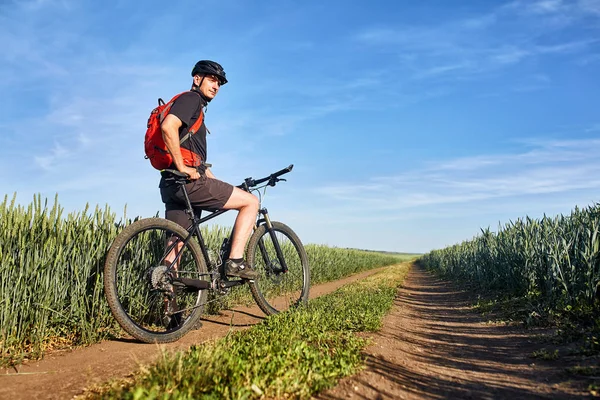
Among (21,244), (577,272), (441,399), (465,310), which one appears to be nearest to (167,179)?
(21,244)

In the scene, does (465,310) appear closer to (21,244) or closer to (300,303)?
(300,303)

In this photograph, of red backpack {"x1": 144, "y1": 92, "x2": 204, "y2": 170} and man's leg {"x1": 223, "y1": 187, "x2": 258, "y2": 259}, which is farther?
man's leg {"x1": 223, "y1": 187, "x2": 258, "y2": 259}

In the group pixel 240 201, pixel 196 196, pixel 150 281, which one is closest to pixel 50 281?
pixel 150 281

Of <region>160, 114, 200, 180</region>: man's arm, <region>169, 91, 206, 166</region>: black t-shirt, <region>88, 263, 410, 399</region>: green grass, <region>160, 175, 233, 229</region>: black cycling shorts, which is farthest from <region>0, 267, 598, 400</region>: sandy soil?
<region>169, 91, 206, 166</region>: black t-shirt

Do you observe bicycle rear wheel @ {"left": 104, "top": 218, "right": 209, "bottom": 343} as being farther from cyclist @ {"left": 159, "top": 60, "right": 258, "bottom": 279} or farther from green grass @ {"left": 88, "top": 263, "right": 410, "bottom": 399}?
green grass @ {"left": 88, "top": 263, "right": 410, "bottom": 399}

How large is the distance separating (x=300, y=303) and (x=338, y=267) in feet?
56.5

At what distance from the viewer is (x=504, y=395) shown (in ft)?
8.95

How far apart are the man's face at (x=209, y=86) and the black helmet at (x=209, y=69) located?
60 millimetres

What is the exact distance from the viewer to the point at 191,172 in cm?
436

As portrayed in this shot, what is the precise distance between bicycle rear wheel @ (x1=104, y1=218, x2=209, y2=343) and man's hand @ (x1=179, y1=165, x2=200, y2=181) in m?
0.55

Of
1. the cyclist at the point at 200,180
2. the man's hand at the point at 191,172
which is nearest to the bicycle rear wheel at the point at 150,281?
the cyclist at the point at 200,180

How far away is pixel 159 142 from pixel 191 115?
17.6 inches

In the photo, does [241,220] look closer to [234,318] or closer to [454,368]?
[234,318]

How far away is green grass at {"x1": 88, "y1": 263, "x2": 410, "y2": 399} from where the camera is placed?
7.31 ft
